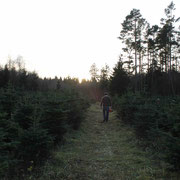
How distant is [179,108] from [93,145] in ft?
12.5

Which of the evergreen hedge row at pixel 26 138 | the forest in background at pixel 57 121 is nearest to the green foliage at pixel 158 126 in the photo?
the forest in background at pixel 57 121

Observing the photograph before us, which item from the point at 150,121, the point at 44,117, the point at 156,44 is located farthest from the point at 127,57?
the point at 44,117

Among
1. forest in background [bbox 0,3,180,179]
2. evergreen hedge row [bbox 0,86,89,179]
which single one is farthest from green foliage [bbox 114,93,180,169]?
evergreen hedge row [bbox 0,86,89,179]

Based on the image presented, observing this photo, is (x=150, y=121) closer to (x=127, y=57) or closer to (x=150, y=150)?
(x=150, y=150)

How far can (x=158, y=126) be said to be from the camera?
22.8 ft

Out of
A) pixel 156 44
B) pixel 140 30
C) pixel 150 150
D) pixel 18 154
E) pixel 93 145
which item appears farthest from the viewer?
pixel 156 44

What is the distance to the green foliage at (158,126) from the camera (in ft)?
13.1

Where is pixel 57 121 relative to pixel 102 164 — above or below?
above

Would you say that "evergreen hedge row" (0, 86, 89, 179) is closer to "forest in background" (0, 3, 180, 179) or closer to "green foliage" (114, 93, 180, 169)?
"forest in background" (0, 3, 180, 179)

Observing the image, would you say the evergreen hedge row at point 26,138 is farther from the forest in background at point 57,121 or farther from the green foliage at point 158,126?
the green foliage at point 158,126

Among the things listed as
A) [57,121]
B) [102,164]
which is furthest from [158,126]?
[57,121]

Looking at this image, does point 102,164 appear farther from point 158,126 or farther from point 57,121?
point 158,126

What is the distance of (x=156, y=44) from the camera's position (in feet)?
101

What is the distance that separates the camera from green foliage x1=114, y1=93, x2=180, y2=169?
13.1ft
